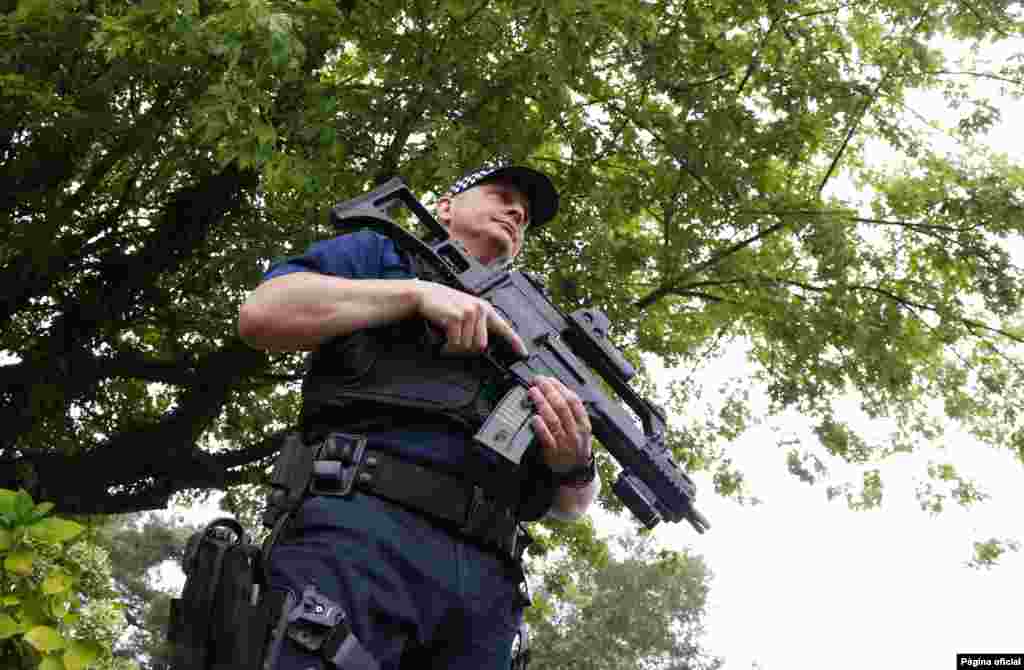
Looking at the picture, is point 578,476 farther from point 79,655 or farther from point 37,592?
point 37,592

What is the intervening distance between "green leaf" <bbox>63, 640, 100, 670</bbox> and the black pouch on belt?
0.33 meters

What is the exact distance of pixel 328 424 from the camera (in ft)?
7.42

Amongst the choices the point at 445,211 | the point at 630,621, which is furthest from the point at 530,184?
the point at 630,621

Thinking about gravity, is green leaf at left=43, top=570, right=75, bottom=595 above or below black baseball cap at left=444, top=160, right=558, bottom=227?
below

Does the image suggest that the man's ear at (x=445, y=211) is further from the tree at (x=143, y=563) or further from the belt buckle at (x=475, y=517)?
the tree at (x=143, y=563)

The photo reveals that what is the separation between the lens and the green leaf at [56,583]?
→ 2209 mm

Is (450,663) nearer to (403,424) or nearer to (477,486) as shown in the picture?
(477,486)

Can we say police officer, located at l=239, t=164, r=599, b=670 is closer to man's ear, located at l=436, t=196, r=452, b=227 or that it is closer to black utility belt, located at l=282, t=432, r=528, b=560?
black utility belt, located at l=282, t=432, r=528, b=560

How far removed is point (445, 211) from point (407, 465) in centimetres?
110

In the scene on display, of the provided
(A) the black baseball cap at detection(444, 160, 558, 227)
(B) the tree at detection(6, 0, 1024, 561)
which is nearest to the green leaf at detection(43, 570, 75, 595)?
(A) the black baseball cap at detection(444, 160, 558, 227)

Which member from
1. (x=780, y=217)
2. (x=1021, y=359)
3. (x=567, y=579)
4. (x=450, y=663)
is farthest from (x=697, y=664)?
(x=450, y=663)

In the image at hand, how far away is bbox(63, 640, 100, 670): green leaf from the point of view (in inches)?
82.4

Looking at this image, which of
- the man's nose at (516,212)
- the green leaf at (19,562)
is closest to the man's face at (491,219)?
the man's nose at (516,212)

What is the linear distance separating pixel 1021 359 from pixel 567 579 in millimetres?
5521
